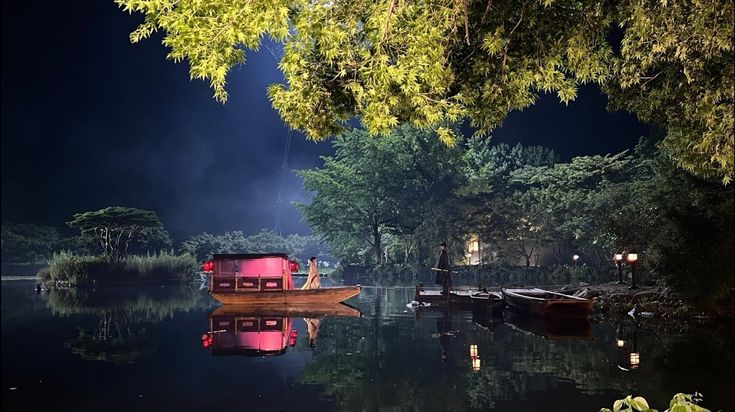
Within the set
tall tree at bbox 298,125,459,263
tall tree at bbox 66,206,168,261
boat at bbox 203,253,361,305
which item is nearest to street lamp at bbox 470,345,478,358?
boat at bbox 203,253,361,305

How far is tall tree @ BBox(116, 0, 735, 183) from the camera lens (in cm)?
487

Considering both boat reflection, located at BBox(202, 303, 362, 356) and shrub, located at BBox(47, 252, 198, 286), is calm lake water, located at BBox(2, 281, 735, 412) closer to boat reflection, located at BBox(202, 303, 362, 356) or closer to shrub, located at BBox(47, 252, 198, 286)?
boat reflection, located at BBox(202, 303, 362, 356)

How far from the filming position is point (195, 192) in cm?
8988

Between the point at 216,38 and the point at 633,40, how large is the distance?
4695mm

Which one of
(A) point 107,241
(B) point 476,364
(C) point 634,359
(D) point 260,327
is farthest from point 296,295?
(A) point 107,241

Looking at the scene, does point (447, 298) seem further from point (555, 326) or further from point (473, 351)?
point (473, 351)

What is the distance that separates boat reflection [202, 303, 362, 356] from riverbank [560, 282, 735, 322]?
30.2 ft

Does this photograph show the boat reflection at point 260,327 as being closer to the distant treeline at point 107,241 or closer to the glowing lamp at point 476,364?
the glowing lamp at point 476,364

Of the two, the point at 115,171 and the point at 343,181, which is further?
the point at 115,171

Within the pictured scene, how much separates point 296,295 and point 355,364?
11.3 m

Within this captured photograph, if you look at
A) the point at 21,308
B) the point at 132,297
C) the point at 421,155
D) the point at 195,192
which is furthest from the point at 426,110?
the point at 195,192

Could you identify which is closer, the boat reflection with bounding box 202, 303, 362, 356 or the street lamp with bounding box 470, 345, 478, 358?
the street lamp with bounding box 470, 345, 478, 358

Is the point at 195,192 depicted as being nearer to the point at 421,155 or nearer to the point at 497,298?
the point at 421,155

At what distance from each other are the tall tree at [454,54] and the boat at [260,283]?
1697 cm
